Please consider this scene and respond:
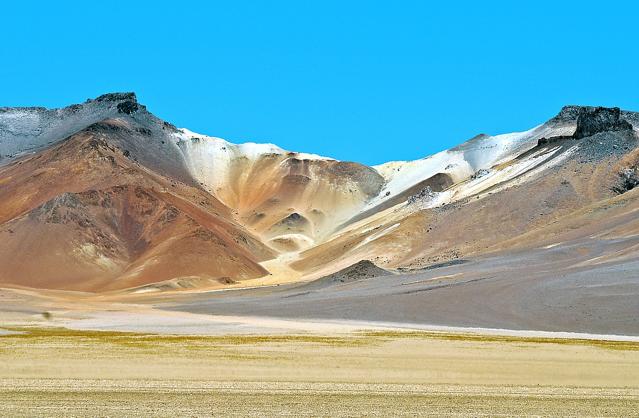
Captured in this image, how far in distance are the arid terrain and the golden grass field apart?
Answer: 0.11m

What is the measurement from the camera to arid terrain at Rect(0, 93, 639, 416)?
27.2 metres

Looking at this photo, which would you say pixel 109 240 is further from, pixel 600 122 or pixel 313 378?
pixel 313 378

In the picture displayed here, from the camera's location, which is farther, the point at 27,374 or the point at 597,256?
the point at 597,256

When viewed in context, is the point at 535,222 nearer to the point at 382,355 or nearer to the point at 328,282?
the point at 328,282

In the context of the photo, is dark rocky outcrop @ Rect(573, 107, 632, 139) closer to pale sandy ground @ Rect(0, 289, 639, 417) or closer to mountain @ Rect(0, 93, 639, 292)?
mountain @ Rect(0, 93, 639, 292)

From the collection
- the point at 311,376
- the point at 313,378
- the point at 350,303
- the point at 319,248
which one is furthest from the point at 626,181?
the point at 313,378

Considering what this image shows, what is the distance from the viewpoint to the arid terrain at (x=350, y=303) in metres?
27.2

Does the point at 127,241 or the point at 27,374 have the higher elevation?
the point at 127,241

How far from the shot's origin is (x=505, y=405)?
25297mm

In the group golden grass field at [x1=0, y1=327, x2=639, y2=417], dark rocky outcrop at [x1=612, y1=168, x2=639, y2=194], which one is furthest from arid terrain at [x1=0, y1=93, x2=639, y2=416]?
dark rocky outcrop at [x1=612, y1=168, x2=639, y2=194]

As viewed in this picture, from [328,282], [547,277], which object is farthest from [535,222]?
[547,277]

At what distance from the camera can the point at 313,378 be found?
3089 cm

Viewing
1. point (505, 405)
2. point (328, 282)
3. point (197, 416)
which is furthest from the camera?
point (328, 282)

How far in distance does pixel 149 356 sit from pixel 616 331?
40.3 m
